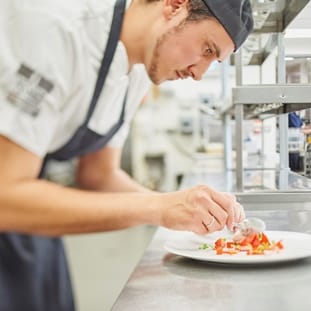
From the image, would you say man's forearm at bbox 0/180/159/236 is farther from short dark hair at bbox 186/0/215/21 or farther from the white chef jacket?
short dark hair at bbox 186/0/215/21

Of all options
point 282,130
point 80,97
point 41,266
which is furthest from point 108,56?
point 282,130

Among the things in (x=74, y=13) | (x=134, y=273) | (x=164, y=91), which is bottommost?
(x=134, y=273)

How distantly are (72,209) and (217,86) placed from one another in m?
4.54

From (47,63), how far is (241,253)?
52 cm

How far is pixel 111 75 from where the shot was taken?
3.34 ft

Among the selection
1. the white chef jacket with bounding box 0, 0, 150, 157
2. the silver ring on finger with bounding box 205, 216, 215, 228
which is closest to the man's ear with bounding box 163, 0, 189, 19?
the white chef jacket with bounding box 0, 0, 150, 157

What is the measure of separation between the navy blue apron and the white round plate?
29 centimetres

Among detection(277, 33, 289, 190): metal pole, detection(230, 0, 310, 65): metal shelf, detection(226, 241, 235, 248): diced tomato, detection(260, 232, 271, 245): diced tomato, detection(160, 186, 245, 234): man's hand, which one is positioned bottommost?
detection(226, 241, 235, 248): diced tomato

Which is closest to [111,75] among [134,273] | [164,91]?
[134,273]

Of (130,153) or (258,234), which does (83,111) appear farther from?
(130,153)

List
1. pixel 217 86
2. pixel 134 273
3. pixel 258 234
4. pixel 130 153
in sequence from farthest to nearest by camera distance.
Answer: pixel 130 153
pixel 217 86
pixel 258 234
pixel 134 273

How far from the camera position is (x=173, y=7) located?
101 cm

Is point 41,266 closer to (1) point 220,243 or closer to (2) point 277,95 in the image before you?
(1) point 220,243

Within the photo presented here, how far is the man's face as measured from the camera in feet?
3.27
